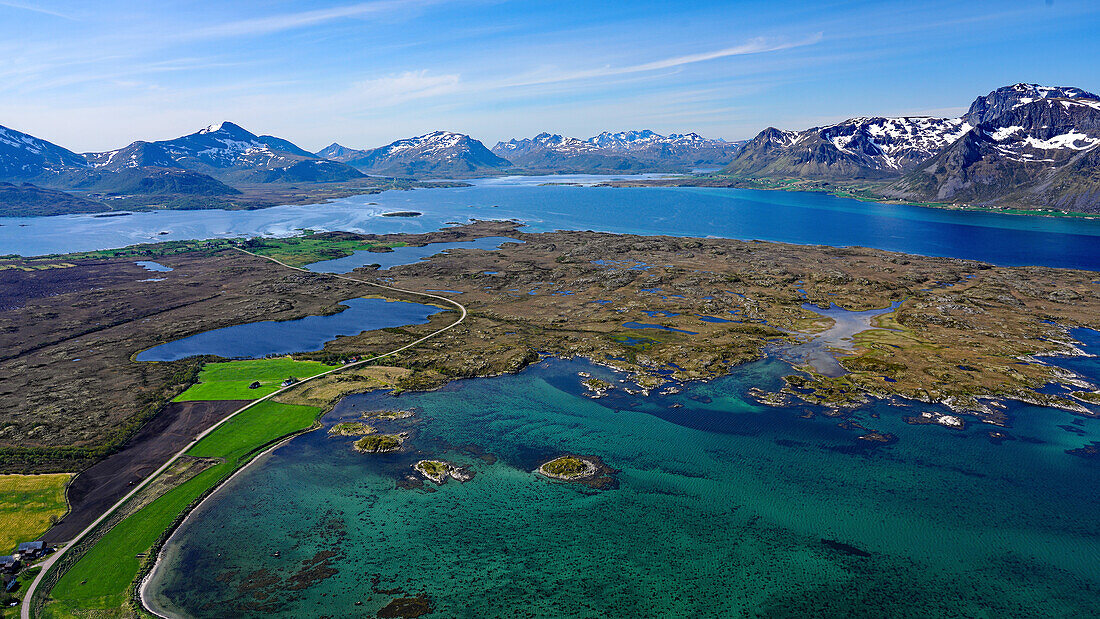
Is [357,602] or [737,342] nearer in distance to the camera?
[357,602]

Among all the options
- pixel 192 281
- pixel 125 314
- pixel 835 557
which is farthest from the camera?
pixel 192 281

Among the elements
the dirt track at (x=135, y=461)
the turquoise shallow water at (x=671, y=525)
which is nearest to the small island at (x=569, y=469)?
the turquoise shallow water at (x=671, y=525)

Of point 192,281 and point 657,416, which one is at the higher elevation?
point 192,281

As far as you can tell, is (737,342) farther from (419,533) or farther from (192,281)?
(192,281)

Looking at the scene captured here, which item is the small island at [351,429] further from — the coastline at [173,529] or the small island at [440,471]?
Answer: the small island at [440,471]

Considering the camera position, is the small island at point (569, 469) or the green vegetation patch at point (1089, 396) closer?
the small island at point (569, 469)

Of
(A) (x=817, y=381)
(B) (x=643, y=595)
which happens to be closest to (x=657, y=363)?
(A) (x=817, y=381)

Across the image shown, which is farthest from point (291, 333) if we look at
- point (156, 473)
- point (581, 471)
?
point (581, 471)

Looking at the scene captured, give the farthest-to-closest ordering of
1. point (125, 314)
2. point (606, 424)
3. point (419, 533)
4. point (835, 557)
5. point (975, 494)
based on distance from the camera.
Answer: point (125, 314) < point (606, 424) < point (975, 494) < point (419, 533) < point (835, 557)
